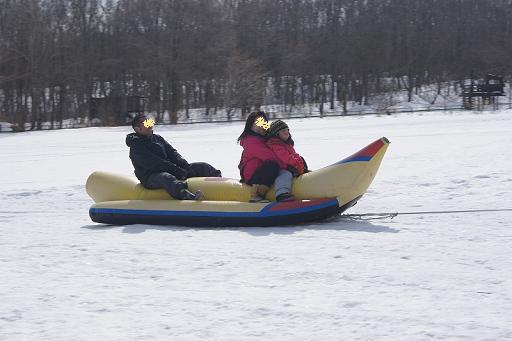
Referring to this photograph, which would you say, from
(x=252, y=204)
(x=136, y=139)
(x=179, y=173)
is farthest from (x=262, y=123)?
(x=136, y=139)

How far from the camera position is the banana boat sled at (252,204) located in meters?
7.10

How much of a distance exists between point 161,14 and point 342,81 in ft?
58.1

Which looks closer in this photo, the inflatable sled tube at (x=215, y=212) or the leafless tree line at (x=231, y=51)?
the inflatable sled tube at (x=215, y=212)

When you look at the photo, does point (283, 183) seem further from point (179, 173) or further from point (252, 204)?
point (179, 173)

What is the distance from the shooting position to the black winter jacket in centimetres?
781

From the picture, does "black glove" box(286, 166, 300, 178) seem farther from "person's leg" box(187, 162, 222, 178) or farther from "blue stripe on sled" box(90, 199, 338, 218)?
"person's leg" box(187, 162, 222, 178)

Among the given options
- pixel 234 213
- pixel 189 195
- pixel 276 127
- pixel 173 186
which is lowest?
pixel 234 213

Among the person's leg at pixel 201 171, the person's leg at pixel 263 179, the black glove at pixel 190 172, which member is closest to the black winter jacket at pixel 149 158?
the black glove at pixel 190 172

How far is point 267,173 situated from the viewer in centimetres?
734

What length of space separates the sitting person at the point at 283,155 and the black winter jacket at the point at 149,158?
1222mm

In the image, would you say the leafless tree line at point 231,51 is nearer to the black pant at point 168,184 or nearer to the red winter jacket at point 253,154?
the black pant at point 168,184

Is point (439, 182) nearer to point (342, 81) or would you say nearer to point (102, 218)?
point (102, 218)

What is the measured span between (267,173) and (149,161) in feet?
4.59

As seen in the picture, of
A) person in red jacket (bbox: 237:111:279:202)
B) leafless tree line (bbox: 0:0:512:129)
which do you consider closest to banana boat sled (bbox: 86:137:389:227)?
person in red jacket (bbox: 237:111:279:202)
